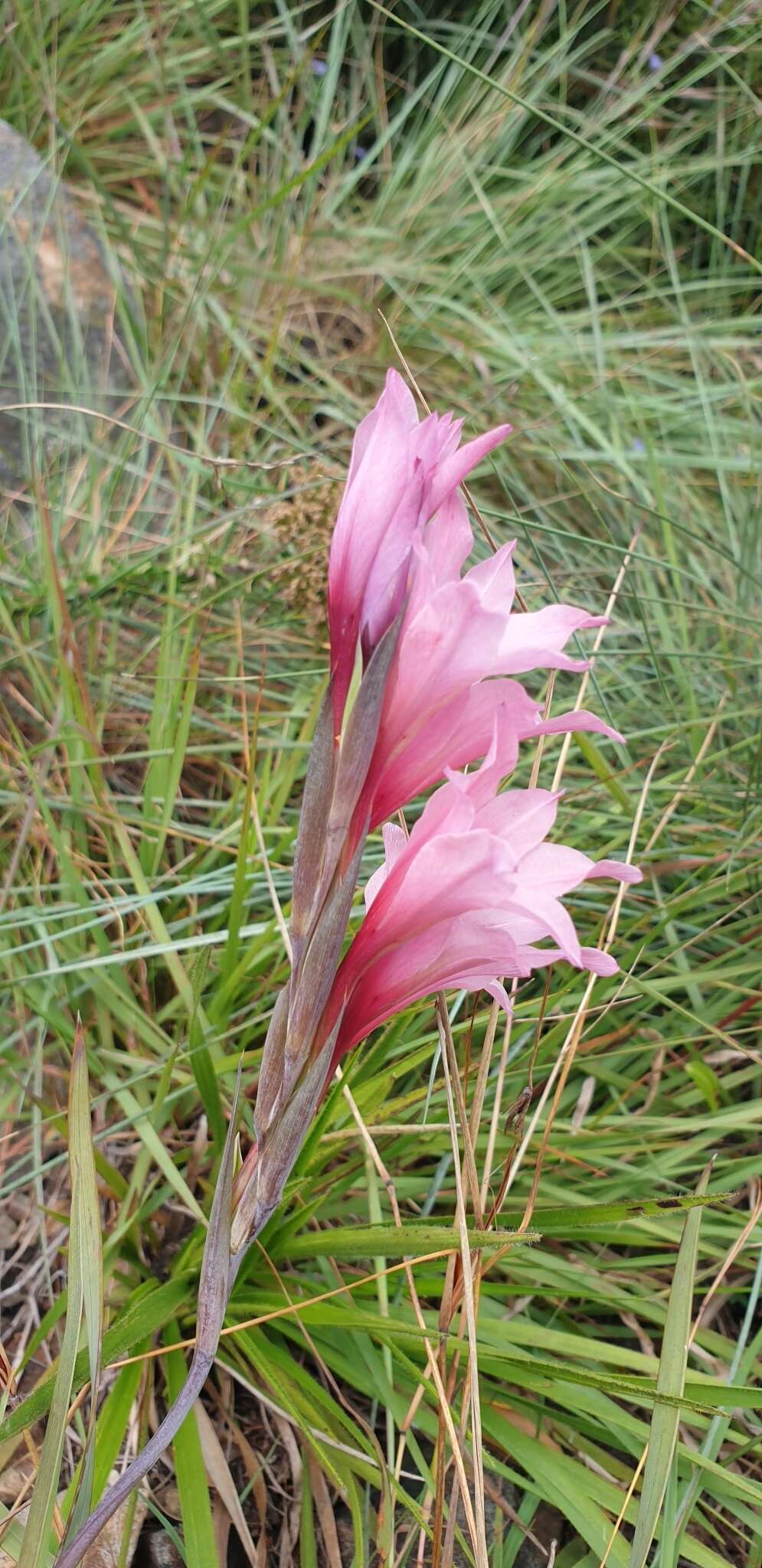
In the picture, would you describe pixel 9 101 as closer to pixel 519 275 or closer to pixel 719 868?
pixel 519 275

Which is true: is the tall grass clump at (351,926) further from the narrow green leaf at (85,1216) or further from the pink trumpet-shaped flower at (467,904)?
the pink trumpet-shaped flower at (467,904)

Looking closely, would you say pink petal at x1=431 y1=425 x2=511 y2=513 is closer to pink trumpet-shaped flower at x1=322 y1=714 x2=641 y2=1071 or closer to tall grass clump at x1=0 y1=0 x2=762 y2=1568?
pink trumpet-shaped flower at x1=322 y1=714 x2=641 y2=1071

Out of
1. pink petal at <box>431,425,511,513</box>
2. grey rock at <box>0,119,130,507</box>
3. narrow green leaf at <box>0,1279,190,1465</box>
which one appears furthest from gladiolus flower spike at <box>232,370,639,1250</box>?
grey rock at <box>0,119,130,507</box>

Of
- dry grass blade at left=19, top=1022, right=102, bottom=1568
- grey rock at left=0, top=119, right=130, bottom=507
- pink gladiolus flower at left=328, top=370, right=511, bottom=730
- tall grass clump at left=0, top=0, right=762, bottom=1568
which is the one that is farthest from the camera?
grey rock at left=0, top=119, right=130, bottom=507

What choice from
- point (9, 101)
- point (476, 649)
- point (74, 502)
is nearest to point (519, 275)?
point (9, 101)

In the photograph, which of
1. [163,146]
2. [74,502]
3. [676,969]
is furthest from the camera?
[163,146]
